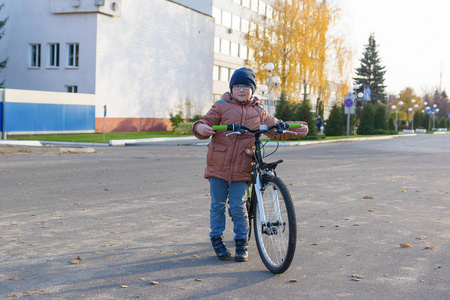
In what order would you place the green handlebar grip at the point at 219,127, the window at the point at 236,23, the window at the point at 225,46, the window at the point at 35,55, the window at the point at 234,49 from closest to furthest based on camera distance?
the green handlebar grip at the point at 219,127 < the window at the point at 35,55 < the window at the point at 225,46 < the window at the point at 234,49 < the window at the point at 236,23

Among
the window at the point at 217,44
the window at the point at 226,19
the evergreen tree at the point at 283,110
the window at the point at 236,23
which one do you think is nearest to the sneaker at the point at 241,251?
the evergreen tree at the point at 283,110

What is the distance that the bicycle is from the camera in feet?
14.7

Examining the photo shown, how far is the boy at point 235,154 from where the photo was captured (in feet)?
16.7

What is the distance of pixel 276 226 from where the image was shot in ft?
15.6

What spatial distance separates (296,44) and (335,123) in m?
6.95

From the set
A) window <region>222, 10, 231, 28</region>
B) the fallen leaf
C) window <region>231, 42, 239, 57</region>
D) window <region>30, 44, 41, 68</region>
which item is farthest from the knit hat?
window <region>231, 42, 239, 57</region>

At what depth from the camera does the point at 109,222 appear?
272 inches

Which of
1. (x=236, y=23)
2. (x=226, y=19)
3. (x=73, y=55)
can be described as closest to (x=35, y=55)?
(x=73, y=55)

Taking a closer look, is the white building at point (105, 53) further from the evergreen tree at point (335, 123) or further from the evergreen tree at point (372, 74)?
the evergreen tree at point (372, 74)

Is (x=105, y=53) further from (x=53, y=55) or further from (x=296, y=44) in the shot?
(x=296, y=44)

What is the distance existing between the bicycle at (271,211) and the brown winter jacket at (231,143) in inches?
4.2

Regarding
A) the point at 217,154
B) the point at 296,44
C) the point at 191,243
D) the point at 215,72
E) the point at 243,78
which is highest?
the point at 296,44

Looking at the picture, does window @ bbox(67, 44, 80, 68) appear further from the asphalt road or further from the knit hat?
the knit hat

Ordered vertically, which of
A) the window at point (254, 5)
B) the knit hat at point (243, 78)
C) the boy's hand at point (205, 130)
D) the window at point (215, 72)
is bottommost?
the boy's hand at point (205, 130)
